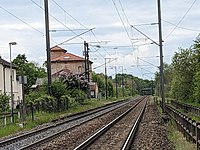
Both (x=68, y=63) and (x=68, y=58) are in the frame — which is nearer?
(x=68, y=63)

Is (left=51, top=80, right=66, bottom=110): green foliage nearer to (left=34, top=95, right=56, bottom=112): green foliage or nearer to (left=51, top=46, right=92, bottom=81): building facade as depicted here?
(left=34, top=95, right=56, bottom=112): green foliage

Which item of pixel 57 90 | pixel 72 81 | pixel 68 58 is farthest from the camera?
pixel 68 58

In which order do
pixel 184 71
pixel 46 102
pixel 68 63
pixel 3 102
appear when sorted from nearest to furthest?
pixel 3 102 → pixel 46 102 → pixel 184 71 → pixel 68 63

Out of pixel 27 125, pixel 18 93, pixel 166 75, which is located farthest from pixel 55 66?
pixel 27 125

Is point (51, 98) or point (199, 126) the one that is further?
point (51, 98)

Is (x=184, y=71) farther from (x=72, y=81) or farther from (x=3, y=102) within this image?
(x=3, y=102)

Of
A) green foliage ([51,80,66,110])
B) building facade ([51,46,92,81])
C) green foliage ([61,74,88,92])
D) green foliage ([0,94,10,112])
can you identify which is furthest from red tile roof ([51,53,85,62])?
green foliage ([0,94,10,112])

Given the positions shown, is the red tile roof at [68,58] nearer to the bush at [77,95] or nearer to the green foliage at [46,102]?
the bush at [77,95]

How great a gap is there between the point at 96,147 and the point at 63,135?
6086 mm

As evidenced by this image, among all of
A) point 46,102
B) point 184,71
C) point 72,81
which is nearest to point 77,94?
point 72,81

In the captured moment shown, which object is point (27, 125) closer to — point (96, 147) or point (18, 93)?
point (96, 147)

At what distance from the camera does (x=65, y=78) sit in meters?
65.3

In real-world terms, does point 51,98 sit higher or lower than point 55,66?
lower

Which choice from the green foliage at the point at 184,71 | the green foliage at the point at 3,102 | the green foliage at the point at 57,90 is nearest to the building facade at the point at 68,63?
the green foliage at the point at 184,71
